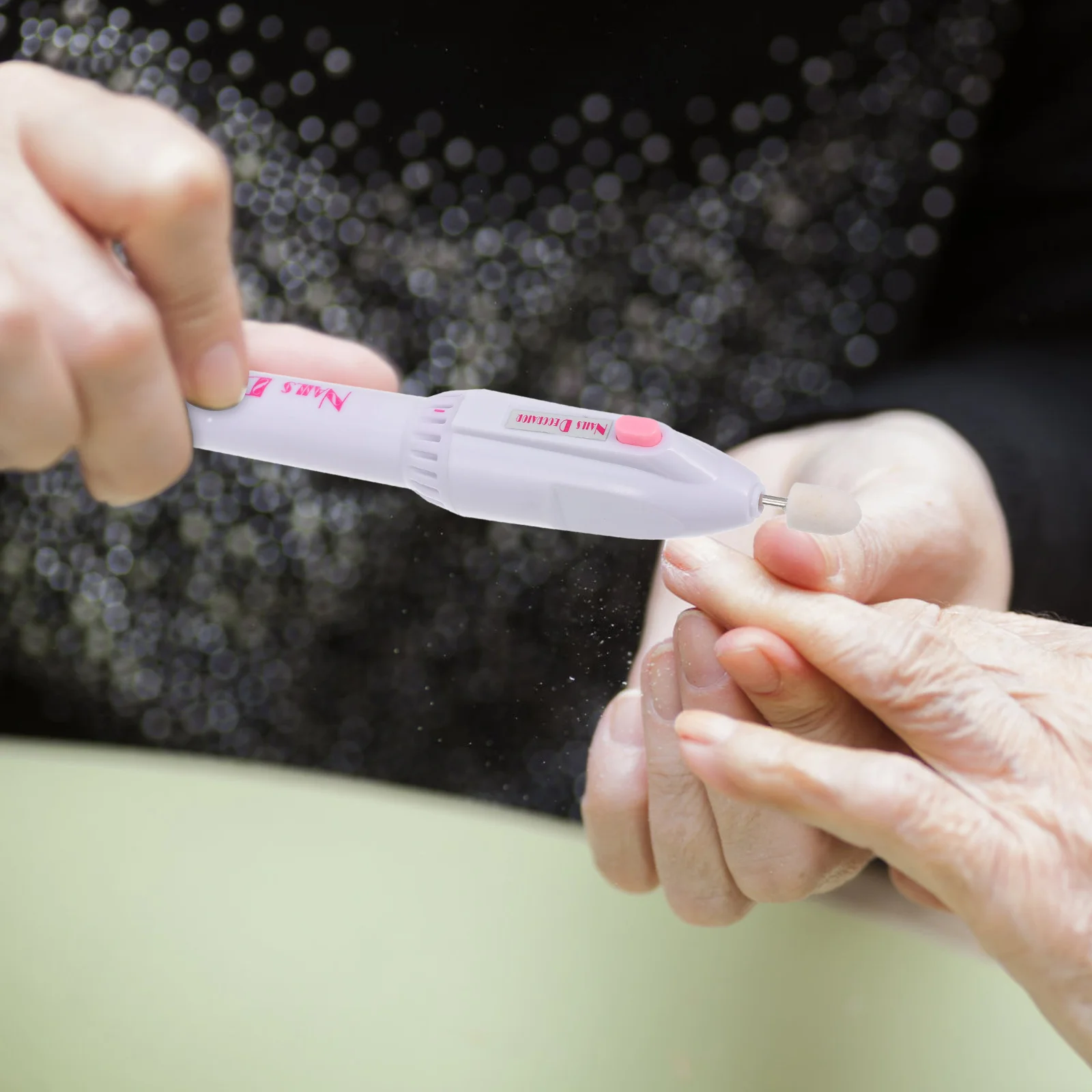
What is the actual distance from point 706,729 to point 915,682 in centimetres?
7

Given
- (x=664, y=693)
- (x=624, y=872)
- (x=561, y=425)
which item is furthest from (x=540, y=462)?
(x=624, y=872)

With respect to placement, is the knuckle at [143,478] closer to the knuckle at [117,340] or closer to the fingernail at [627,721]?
the knuckle at [117,340]

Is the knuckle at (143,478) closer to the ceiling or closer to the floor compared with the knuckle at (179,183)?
closer to the floor

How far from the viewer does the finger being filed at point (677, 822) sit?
0.39 m

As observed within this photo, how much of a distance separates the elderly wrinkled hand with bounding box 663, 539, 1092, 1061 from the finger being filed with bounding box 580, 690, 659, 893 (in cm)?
11

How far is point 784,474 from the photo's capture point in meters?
0.54

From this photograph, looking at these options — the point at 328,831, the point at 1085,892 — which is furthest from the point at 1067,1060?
the point at 328,831

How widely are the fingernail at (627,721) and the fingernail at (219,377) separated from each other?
210 mm

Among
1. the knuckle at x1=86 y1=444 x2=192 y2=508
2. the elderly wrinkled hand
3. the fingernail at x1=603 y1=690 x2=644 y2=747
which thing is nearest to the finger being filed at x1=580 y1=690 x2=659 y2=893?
the fingernail at x1=603 y1=690 x2=644 y2=747

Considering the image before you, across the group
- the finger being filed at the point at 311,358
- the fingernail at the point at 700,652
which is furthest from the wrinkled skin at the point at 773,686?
the finger being filed at the point at 311,358

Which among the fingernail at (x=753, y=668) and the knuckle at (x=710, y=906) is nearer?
the fingernail at (x=753, y=668)

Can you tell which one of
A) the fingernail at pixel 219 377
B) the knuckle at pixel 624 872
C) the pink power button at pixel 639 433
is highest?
the pink power button at pixel 639 433

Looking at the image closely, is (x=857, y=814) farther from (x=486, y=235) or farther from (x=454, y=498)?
(x=486, y=235)

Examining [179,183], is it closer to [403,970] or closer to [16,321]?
[16,321]
